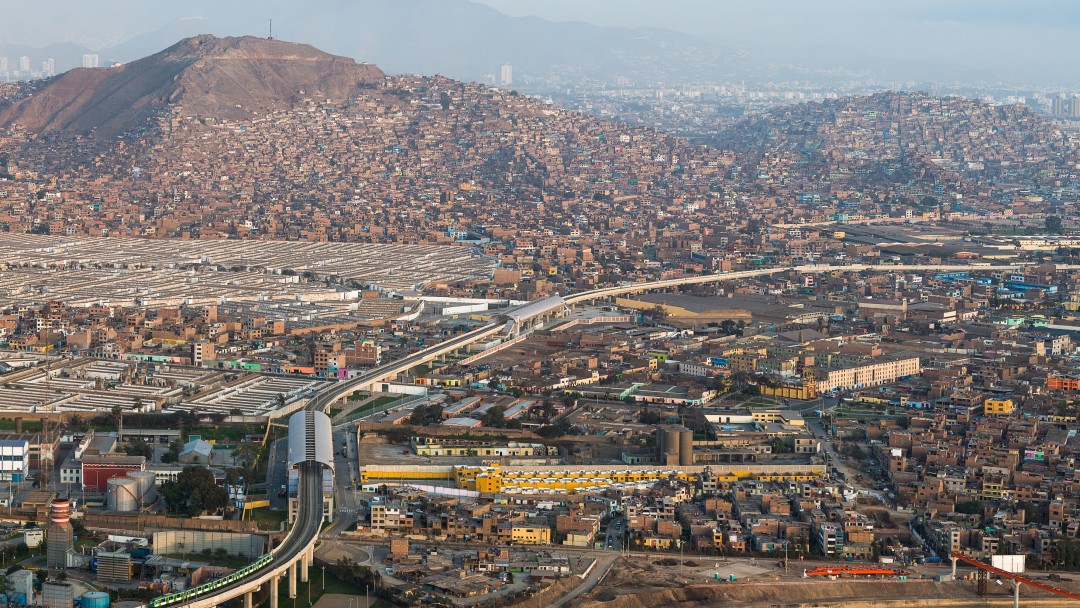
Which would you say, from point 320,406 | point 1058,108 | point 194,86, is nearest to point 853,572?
point 320,406

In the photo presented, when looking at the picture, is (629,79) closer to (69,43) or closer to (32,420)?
(69,43)

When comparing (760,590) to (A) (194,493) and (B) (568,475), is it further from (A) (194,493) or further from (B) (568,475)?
(A) (194,493)

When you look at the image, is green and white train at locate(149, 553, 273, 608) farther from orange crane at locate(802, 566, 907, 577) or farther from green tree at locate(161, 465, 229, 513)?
orange crane at locate(802, 566, 907, 577)

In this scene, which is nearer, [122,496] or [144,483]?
[122,496]

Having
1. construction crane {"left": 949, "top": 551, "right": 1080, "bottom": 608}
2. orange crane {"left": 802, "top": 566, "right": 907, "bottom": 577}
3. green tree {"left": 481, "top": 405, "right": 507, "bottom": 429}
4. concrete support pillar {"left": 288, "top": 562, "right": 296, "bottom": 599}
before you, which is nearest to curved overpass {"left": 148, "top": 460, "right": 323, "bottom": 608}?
concrete support pillar {"left": 288, "top": 562, "right": 296, "bottom": 599}

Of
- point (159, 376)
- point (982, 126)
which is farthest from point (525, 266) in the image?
point (982, 126)

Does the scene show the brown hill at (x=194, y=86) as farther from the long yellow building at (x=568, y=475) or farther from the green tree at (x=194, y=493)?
the green tree at (x=194, y=493)
